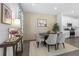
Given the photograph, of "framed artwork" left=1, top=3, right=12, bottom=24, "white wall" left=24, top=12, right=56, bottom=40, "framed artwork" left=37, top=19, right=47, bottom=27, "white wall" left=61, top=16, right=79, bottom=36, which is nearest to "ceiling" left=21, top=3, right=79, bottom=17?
"white wall" left=24, top=12, right=56, bottom=40

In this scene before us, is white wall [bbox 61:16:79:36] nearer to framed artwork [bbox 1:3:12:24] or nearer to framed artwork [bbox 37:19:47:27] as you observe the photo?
framed artwork [bbox 37:19:47:27]

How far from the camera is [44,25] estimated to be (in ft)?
27.0

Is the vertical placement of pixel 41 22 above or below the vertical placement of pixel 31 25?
above

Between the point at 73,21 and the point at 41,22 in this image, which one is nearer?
the point at 41,22

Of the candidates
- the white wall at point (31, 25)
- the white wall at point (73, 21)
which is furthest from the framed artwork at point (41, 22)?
the white wall at point (73, 21)

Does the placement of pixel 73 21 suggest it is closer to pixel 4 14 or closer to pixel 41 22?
pixel 41 22

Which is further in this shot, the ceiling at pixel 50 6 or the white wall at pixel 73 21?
the white wall at pixel 73 21

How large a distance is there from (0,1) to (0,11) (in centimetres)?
31

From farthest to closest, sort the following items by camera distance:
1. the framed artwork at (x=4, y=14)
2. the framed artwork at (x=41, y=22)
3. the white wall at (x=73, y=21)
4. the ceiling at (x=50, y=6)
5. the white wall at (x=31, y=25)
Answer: the white wall at (x=73, y=21)
the framed artwork at (x=41, y=22)
the white wall at (x=31, y=25)
the ceiling at (x=50, y=6)
the framed artwork at (x=4, y=14)

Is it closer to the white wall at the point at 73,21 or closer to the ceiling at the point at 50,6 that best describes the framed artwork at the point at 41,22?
the ceiling at the point at 50,6

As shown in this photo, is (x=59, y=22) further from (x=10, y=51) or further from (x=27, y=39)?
(x=10, y=51)

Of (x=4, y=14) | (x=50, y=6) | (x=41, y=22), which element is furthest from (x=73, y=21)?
(x=4, y=14)

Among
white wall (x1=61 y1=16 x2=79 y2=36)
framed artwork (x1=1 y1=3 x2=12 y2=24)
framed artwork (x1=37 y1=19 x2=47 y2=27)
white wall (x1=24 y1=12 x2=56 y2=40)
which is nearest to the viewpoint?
framed artwork (x1=1 y1=3 x2=12 y2=24)

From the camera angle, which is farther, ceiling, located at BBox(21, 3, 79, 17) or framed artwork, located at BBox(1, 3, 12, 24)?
ceiling, located at BBox(21, 3, 79, 17)
